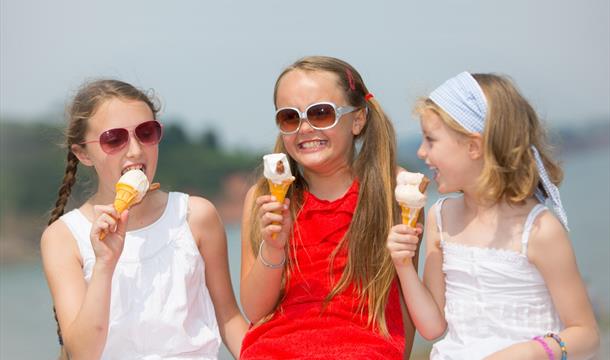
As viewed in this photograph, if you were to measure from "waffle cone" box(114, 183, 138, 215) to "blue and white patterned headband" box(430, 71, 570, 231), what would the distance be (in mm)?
1277

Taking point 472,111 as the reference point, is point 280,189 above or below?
below

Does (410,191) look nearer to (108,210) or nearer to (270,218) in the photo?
(270,218)

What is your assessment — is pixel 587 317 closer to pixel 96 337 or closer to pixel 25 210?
pixel 96 337

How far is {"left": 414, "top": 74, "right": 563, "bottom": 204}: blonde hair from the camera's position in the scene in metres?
2.78

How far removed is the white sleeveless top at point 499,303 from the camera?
278 centimetres

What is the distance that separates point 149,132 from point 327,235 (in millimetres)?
923

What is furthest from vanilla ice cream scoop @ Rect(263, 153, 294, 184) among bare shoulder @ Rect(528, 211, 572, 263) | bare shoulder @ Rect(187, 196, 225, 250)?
bare shoulder @ Rect(528, 211, 572, 263)

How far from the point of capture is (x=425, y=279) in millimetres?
3070

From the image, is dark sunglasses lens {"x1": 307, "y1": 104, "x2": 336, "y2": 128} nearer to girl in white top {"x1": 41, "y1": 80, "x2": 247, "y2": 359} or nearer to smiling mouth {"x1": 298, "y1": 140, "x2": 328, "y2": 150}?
smiling mouth {"x1": 298, "y1": 140, "x2": 328, "y2": 150}

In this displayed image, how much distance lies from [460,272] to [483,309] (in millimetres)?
171

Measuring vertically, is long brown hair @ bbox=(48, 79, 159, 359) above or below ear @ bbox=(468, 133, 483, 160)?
above

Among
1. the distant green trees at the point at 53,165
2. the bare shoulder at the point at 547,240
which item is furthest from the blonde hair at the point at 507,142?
the distant green trees at the point at 53,165

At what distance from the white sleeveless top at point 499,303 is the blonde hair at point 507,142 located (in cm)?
13

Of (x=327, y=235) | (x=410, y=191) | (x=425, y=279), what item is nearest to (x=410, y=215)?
(x=410, y=191)
